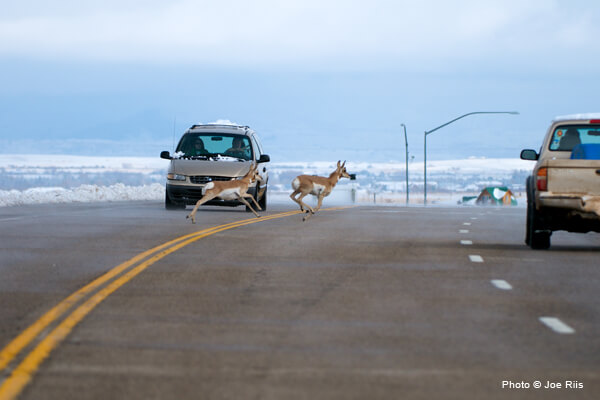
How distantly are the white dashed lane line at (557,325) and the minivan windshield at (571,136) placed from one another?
7749 mm

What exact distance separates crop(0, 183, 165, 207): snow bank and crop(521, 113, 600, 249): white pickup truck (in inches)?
831

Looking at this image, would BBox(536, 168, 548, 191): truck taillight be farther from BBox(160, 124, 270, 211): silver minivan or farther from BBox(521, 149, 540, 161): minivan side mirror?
BBox(160, 124, 270, 211): silver minivan

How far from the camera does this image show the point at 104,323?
889 cm

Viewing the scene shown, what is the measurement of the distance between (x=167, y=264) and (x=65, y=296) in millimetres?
3107

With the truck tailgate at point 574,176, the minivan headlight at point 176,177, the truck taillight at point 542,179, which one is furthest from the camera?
the minivan headlight at point 176,177

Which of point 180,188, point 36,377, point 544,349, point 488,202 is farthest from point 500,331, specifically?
point 488,202

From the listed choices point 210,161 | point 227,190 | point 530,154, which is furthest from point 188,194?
Result: point 530,154

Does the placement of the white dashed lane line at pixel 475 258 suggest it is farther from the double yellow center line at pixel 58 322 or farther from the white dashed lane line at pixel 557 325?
the white dashed lane line at pixel 557 325

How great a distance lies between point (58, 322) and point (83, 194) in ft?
108

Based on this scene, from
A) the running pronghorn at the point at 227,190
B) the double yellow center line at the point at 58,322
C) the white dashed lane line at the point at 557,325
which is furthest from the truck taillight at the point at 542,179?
the running pronghorn at the point at 227,190

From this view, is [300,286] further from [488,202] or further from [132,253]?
[488,202]

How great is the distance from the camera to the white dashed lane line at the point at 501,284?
455 inches

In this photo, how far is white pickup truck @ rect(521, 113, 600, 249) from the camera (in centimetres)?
1518

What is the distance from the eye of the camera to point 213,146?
28312 mm
